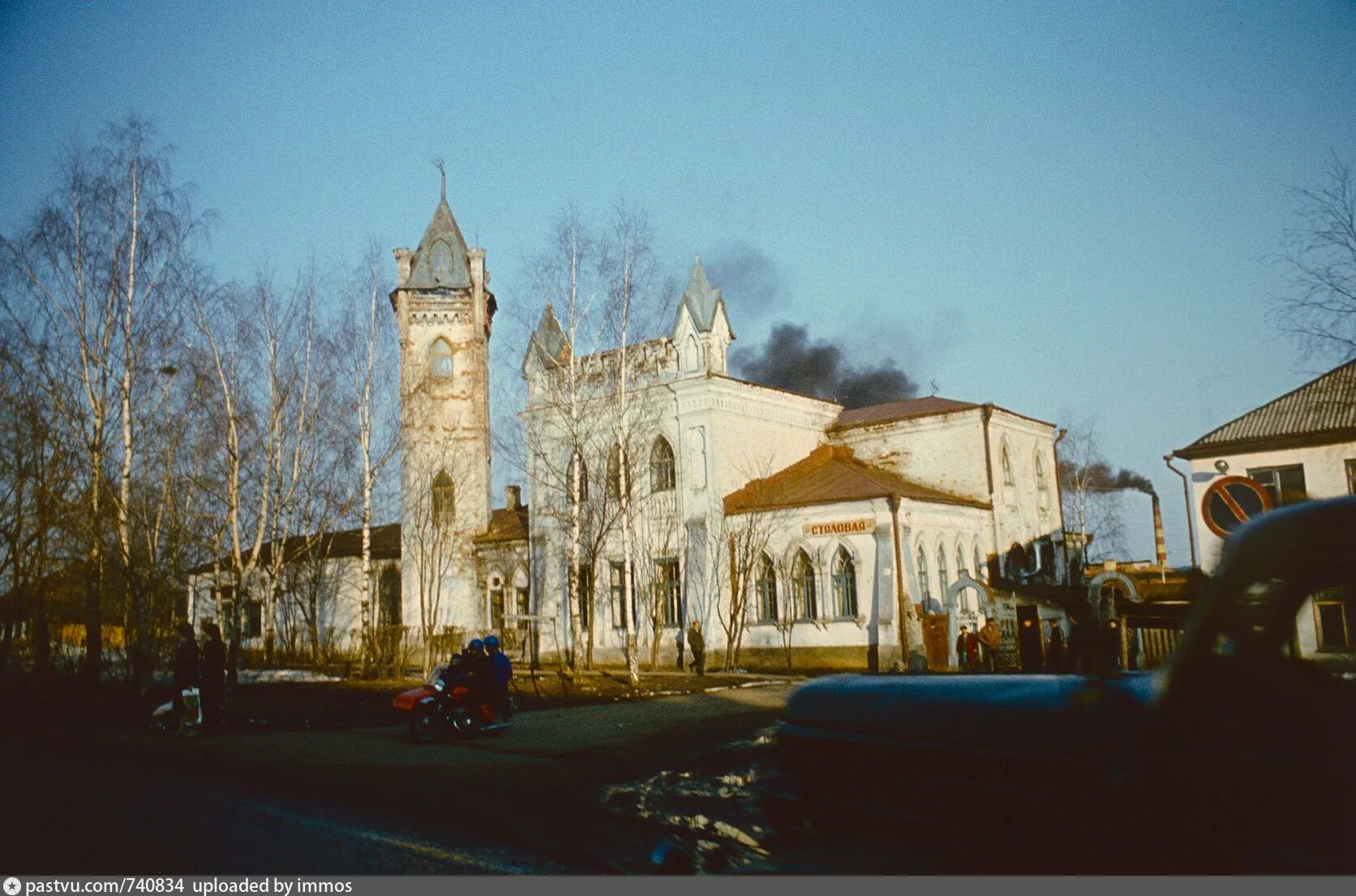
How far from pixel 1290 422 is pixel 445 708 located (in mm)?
22626

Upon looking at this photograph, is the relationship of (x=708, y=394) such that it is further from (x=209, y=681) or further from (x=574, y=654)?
(x=209, y=681)

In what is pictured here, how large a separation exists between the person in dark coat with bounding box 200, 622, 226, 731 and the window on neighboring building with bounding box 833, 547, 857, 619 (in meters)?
20.2

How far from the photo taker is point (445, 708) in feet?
46.7

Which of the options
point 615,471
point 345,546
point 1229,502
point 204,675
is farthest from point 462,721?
point 345,546

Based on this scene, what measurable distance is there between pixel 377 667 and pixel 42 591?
28.7ft

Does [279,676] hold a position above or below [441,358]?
below

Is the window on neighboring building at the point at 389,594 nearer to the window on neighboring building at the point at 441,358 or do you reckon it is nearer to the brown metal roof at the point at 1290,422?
the window on neighboring building at the point at 441,358

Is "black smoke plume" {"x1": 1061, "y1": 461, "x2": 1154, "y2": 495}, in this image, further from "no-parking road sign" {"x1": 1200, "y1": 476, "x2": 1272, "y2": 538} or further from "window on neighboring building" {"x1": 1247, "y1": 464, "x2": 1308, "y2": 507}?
"no-parking road sign" {"x1": 1200, "y1": 476, "x2": 1272, "y2": 538}

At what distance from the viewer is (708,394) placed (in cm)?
3447


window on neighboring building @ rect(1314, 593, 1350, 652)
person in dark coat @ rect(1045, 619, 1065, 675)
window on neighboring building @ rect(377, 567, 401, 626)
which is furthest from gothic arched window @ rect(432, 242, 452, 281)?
window on neighboring building @ rect(1314, 593, 1350, 652)

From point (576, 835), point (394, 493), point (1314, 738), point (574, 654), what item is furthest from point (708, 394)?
point (1314, 738)

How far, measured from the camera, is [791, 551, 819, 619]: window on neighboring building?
32531 millimetres

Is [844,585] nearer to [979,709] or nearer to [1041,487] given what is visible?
[1041,487]

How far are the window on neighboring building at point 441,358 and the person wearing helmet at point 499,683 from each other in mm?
27206
